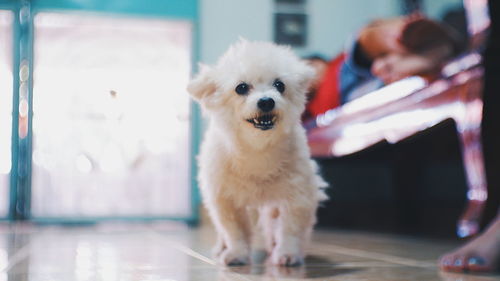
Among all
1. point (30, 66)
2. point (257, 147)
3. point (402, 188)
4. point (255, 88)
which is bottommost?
point (402, 188)

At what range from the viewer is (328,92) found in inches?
125

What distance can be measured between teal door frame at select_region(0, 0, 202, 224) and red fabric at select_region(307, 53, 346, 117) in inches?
45.3

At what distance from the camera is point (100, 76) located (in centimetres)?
443

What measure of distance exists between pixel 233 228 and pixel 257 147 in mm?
212

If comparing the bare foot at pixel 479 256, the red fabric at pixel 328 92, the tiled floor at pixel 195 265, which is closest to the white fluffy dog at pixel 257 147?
the tiled floor at pixel 195 265

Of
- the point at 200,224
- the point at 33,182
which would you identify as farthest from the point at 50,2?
the point at 200,224

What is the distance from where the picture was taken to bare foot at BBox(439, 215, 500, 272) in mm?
1216

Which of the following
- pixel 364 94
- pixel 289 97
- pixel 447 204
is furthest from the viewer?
pixel 447 204

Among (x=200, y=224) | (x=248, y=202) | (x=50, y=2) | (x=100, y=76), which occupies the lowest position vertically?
(x=200, y=224)

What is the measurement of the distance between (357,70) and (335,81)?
0.32 m

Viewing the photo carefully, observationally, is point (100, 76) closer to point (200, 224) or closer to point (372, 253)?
point (200, 224)

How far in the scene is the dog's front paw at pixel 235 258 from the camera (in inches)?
54.6

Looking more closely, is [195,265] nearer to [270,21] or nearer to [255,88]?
[255,88]

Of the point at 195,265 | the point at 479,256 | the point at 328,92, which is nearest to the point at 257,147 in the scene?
the point at 195,265
